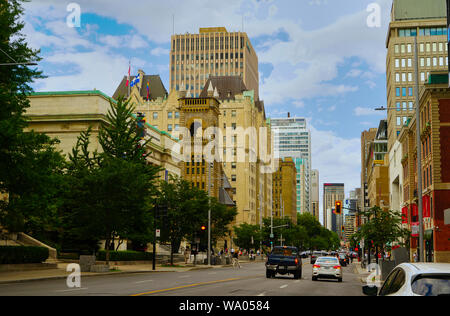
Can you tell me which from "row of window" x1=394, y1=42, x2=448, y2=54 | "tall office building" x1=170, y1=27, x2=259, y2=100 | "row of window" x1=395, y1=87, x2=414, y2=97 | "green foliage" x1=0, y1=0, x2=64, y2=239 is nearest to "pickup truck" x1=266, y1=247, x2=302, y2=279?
"green foliage" x1=0, y1=0, x2=64, y2=239

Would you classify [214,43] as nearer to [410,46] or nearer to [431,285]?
[410,46]

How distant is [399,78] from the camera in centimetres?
12338

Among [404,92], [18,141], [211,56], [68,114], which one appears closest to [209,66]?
[211,56]

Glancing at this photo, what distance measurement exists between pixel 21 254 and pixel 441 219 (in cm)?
3839

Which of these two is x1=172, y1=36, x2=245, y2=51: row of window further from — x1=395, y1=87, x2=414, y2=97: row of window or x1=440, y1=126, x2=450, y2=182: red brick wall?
x1=440, y1=126, x2=450, y2=182: red brick wall

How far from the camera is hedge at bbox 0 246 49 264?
32041 mm

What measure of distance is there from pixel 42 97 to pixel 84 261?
3392 cm

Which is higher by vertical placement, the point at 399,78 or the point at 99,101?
the point at 399,78

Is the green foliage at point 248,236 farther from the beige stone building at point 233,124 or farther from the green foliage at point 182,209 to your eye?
the green foliage at point 182,209

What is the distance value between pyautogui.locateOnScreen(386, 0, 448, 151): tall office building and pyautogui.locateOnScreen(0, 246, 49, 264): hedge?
96.2 m

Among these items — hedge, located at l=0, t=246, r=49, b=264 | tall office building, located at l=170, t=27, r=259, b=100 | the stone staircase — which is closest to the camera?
hedge, located at l=0, t=246, r=49, b=264

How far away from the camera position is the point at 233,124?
145 metres
